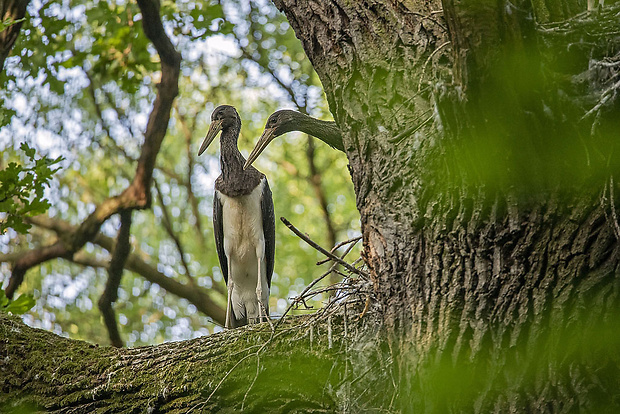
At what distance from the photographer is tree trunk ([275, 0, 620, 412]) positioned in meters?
2.18

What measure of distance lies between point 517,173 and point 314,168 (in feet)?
23.5

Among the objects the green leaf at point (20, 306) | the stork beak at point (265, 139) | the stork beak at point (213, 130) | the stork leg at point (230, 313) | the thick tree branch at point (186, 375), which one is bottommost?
the thick tree branch at point (186, 375)

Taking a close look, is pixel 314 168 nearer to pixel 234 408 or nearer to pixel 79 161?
pixel 79 161

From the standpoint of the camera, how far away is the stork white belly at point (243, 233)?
637cm

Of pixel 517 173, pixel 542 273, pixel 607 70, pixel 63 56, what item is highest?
pixel 63 56

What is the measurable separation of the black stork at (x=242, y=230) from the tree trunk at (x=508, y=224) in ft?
12.2

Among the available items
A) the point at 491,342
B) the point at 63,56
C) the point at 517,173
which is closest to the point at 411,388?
→ the point at 491,342

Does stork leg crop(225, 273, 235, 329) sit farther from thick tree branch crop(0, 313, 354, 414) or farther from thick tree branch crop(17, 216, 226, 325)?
thick tree branch crop(0, 313, 354, 414)

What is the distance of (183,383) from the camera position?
10.9 feet

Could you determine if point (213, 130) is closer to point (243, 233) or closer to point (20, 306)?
point (243, 233)

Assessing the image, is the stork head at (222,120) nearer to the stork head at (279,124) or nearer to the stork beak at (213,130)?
the stork beak at (213,130)

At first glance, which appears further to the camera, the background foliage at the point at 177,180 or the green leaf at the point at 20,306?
the background foliage at the point at 177,180

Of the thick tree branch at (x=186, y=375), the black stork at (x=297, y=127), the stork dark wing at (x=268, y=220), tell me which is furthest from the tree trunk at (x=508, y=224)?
the stork dark wing at (x=268, y=220)

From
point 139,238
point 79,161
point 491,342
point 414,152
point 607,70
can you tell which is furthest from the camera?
point 139,238
